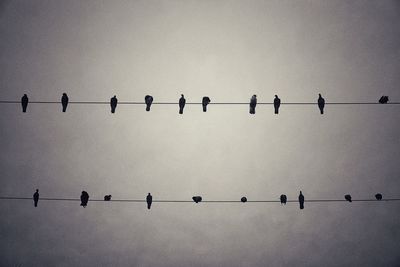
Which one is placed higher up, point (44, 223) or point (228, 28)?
point (228, 28)

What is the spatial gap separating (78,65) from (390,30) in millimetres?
4752

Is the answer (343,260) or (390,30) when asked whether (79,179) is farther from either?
(390,30)

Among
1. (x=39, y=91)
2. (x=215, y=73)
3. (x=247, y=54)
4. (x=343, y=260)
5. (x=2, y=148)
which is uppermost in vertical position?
(x=247, y=54)

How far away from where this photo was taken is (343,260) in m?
5.50

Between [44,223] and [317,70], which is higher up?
[317,70]

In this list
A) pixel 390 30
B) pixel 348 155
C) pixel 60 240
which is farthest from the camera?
pixel 60 240

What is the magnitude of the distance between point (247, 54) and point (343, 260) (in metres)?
4.10

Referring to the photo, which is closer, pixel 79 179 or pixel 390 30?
pixel 390 30

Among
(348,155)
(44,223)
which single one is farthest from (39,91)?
(348,155)

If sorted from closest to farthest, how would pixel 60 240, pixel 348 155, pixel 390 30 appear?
pixel 390 30
pixel 348 155
pixel 60 240

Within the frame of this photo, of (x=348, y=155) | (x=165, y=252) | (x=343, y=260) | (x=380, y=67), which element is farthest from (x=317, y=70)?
(x=165, y=252)

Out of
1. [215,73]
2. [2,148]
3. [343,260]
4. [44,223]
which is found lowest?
[343,260]

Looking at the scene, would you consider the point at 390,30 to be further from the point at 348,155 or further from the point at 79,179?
the point at 79,179

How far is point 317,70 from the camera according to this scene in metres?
4.67
